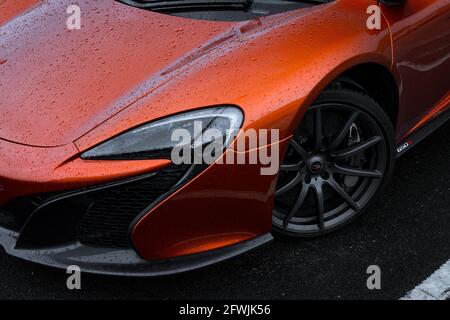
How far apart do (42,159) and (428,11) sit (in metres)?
1.80

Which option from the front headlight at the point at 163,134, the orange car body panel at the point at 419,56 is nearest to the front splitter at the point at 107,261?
the front headlight at the point at 163,134

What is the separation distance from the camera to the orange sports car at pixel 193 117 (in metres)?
2.53

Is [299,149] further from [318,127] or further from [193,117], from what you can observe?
[193,117]

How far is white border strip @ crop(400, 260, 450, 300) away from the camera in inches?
112

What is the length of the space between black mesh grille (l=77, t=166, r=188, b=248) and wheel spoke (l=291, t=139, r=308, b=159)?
55 centimetres

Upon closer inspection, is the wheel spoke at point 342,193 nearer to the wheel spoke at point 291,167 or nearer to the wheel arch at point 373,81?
the wheel spoke at point 291,167

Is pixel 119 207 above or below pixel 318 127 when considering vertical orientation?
below

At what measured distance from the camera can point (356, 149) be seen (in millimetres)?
3029

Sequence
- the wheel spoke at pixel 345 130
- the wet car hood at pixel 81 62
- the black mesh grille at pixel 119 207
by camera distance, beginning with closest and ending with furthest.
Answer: the black mesh grille at pixel 119 207 → the wet car hood at pixel 81 62 → the wheel spoke at pixel 345 130

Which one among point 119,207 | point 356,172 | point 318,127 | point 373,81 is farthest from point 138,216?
point 373,81

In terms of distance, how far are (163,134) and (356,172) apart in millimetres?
984

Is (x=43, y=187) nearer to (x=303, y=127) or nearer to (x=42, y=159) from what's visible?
(x=42, y=159)

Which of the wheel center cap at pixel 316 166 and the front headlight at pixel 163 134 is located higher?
the wheel center cap at pixel 316 166

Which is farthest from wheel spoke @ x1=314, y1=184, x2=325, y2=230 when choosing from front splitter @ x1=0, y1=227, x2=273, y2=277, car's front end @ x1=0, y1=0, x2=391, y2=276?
front splitter @ x1=0, y1=227, x2=273, y2=277
